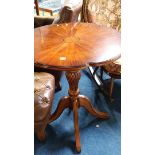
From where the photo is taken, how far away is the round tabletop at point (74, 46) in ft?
4.22

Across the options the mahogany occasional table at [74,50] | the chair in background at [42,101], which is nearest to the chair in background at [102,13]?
the mahogany occasional table at [74,50]

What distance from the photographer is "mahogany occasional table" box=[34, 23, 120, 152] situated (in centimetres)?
128

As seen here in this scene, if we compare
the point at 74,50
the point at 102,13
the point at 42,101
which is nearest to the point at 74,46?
the point at 74,50

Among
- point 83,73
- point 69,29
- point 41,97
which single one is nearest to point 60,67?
point 41,97

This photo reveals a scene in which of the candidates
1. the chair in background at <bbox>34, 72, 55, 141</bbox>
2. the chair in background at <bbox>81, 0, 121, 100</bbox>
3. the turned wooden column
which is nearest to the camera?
the chair in background at <bbox>34, 72, 55, 141</bbox>

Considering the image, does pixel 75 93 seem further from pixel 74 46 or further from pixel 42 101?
pixel 74 46

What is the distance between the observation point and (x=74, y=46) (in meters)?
1.45

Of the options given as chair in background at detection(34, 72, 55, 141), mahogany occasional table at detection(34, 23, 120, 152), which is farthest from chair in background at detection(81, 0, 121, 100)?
chair in background at detection(34, 72, 55, 141)

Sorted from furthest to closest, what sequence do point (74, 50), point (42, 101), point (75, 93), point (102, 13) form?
point (102, 13) → point (75, 93) → point (42, 101) → point (74, 50)

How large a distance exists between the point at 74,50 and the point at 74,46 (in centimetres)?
6

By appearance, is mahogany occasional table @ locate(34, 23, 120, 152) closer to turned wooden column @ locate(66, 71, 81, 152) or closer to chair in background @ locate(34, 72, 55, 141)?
turned wooden column @ locate(66, 71, 81, 152)
